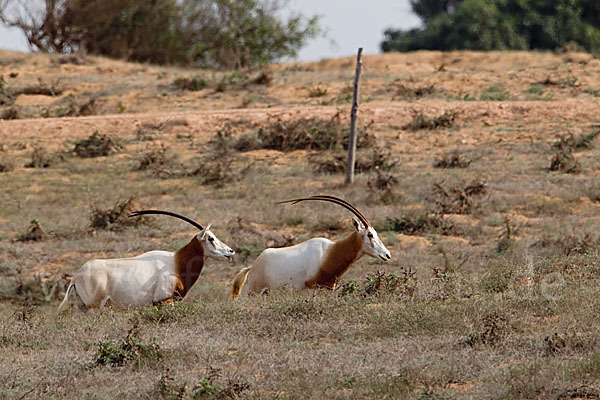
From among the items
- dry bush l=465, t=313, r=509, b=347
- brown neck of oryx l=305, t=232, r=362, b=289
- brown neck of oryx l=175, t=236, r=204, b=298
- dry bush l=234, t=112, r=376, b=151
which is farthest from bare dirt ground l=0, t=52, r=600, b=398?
brown neck of oryx l=175, t=236, r=204, b=298

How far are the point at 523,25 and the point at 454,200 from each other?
90.2 feet

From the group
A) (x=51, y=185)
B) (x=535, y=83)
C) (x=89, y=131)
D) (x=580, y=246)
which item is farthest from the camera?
(x=535, y=83)

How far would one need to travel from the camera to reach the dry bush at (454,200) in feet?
46.9

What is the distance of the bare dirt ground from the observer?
21.1 ft

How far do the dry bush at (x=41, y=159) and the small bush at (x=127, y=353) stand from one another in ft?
39.4

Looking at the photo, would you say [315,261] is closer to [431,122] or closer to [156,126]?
[431,122]

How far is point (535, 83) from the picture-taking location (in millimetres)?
22938

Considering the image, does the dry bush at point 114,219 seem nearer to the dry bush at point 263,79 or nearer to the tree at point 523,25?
the dry bush at point 263,79

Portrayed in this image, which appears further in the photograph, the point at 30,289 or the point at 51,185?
the point at 51,185

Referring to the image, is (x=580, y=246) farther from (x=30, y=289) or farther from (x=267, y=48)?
(x=267, y=48)

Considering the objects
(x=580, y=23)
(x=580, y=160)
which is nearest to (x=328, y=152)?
(x=580, y=160)

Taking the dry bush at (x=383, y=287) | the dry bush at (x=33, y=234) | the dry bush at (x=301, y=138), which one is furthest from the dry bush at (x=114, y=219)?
the dry bush at (x=383, y=287)

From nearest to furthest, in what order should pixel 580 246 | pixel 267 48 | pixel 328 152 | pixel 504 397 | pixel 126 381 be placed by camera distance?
pixel 504 397 < pixel 126 381 < pixel 580 246 < pixel 328 152 < pixel 267 48

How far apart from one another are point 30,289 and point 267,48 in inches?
1067
